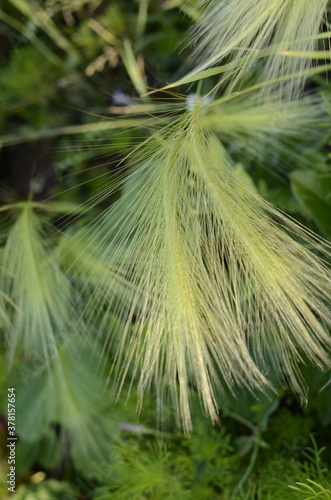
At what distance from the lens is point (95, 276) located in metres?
0.67

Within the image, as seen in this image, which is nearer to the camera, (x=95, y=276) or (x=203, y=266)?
(x=203, y=266)

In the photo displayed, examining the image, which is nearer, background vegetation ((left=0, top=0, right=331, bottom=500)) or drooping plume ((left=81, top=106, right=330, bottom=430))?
drooping plume ((left=81, top=106, right=330, bottom=430))

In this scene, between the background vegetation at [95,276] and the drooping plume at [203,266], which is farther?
the background vegetation at [95,276]

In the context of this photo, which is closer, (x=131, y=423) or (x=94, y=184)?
(x=131, y=423)

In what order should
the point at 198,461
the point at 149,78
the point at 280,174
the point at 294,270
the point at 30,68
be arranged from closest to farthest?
the point at 294,270, the point at 198,461, the point at 280,174, the point at 149,78, the point at 30,68

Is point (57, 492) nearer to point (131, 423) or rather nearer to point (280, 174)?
point (131, 423)

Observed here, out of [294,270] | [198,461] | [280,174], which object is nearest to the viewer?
[294,270]

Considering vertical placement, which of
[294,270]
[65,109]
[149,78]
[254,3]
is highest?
[65,109]

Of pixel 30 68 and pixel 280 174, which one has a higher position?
pixel 30 68

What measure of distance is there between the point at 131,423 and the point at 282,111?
51 cm

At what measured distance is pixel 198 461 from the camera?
713 mm

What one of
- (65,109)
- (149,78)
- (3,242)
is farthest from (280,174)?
(65,109)

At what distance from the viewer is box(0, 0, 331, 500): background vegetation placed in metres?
0.67

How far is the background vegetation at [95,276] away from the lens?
668 mm
